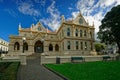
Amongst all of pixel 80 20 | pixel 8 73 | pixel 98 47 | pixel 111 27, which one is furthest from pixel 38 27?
pixel 8 73

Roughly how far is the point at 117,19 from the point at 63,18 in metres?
15.0

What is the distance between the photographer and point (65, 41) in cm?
3938

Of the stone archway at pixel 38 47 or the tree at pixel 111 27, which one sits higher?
the tree at pixel 111 27

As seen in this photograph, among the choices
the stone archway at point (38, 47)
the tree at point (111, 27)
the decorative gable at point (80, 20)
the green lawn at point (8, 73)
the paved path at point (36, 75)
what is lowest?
the paved path at point (36, 75)

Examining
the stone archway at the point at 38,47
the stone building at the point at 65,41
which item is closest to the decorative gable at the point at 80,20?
the stone building at the point at 65,41

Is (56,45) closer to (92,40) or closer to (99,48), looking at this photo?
(92,40)

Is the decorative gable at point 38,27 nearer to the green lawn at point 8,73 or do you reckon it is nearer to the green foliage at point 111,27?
the green foliage at point 111,27

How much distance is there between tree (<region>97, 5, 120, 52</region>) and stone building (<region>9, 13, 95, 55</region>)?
18.7 feet

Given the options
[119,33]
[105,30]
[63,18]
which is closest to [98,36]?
[105,30]

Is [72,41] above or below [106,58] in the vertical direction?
above

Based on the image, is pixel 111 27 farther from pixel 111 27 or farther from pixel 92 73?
pixel 92 73

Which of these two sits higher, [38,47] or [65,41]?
[65,41]

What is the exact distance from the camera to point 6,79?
8.27m

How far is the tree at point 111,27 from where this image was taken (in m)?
35.2
